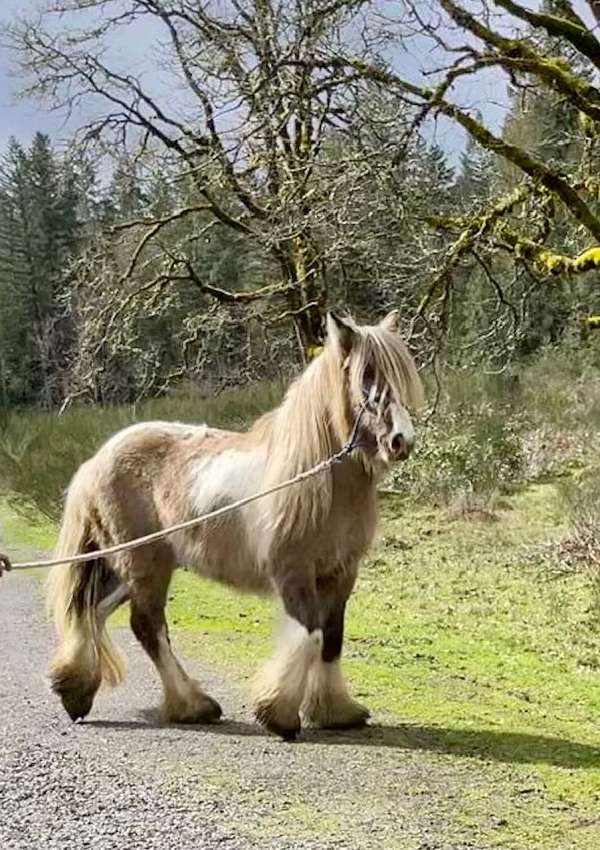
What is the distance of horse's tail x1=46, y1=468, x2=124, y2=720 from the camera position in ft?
19.0

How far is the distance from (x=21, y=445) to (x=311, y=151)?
8666 millimetres

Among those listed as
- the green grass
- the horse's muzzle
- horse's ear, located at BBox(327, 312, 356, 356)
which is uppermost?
horse's ear, located at BBox(327, 312, 356, 356)

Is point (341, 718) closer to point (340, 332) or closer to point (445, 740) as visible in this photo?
point (445, 740)

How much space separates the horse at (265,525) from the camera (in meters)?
5.25

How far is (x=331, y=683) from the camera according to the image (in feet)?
18.1

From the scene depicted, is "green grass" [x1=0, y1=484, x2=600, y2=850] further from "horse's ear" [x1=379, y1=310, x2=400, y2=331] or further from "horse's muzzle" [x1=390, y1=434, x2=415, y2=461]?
"horse's ear" [x1=379, y1=310, x2=400, y2=331]

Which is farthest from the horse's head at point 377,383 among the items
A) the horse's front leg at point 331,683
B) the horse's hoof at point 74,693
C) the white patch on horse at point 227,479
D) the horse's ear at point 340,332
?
the horse's hoof at point 74,693

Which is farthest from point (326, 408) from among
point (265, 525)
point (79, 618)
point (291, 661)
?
point (79, 618)

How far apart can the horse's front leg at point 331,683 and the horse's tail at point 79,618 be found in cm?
119

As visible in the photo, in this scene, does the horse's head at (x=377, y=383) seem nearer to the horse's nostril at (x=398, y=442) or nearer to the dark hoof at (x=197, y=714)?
the horse's nostril at (x=398, y=442)

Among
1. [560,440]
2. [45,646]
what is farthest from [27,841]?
[560,440]

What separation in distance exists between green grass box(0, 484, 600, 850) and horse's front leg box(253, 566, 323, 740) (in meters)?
0.54

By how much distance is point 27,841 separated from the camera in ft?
12.7

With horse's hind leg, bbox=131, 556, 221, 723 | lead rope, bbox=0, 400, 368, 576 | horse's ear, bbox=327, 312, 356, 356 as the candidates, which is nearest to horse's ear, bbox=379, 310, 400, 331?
horse's ear, bbox=327, 312, 356, 356
